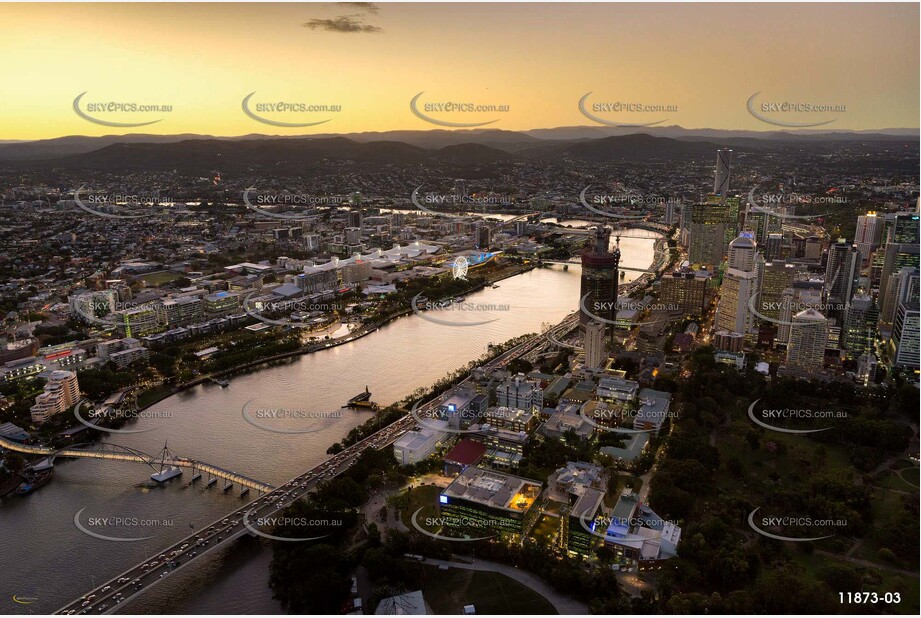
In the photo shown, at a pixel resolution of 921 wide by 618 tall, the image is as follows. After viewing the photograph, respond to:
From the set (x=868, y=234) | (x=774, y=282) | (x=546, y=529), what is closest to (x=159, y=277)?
(x=546, y=529)

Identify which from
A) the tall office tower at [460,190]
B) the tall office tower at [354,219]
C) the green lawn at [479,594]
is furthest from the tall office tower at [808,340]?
the tall office tower at [460,190]

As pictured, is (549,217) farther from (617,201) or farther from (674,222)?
(674,222)

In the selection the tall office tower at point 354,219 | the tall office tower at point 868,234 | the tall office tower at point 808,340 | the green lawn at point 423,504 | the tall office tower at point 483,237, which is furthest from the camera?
the tall office tower at point 354,219

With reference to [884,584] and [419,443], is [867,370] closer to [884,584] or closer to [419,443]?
[884,584]

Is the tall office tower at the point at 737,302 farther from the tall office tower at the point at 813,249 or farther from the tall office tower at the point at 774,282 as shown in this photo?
the tall office tower at the point at 813,249

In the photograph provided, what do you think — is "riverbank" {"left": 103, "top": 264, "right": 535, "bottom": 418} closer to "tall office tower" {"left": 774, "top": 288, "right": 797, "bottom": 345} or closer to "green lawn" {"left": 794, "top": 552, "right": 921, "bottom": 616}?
"tall office tower" {"left": 774, "top": 288, "right": 797, "bottom": 345}
